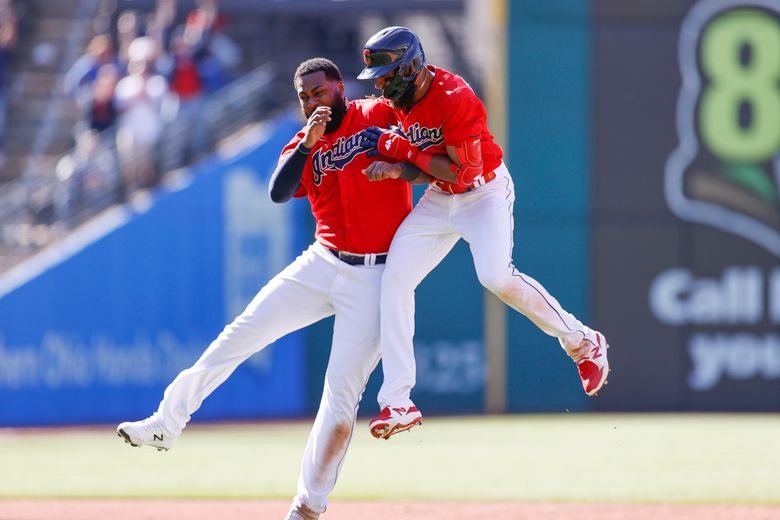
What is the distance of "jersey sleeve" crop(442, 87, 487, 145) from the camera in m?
6.23

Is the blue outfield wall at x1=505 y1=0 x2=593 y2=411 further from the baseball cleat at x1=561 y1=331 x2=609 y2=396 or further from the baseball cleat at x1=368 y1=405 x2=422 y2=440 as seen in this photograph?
the baseball cleat at x1=368 y1=405 x2=422 y2=440

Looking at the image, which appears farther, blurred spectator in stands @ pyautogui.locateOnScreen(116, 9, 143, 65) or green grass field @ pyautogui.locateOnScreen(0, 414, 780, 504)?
blurred spectator in stands @ pyautogui.locateOnScreen(116, 9, 143, 65)

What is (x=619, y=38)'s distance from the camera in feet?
46.4

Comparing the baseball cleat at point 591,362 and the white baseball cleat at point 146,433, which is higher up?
the baseball cleat at point 591,362

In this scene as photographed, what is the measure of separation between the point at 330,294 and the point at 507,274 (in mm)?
839

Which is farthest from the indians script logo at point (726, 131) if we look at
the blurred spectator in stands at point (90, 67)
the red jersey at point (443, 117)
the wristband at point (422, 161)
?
the wristband at point (422, 161)

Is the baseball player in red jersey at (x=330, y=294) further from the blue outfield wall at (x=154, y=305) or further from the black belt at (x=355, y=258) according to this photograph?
the blue outfield wall at (x=154, y=305)

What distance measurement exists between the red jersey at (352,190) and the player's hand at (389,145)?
48mm

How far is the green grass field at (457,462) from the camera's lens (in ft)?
29.0

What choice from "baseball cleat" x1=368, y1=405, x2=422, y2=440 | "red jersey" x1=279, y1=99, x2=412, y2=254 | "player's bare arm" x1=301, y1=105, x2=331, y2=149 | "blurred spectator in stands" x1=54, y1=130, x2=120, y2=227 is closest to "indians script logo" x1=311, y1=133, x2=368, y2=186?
"red jersey" x1=279, y1=99, x2=412, y2=254

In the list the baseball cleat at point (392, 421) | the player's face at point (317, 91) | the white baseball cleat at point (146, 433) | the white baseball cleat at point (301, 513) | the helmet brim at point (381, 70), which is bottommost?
the white baseball cleat at point (301, 513)

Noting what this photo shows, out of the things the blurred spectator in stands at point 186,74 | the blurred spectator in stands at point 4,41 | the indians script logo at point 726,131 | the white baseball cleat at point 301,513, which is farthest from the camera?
the blurred spectator in stands at point 4,41

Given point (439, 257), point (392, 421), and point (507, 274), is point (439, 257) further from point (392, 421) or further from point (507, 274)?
point (392, 421)

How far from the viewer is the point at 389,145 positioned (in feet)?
20.2
